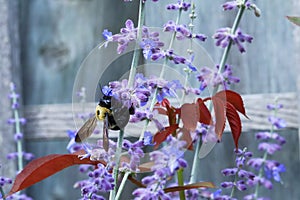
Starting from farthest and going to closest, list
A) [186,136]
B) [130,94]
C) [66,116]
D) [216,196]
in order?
[66,116], [216,196], [186,136], [130,94]

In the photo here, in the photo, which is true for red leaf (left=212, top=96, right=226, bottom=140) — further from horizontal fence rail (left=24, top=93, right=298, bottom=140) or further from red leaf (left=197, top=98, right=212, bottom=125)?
horizontal fence rail (left=24, top=93, right=298, bottom=140)

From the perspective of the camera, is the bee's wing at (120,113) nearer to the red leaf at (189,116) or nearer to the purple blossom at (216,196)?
the red leaf at (189,116)

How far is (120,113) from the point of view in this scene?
2.65 ft

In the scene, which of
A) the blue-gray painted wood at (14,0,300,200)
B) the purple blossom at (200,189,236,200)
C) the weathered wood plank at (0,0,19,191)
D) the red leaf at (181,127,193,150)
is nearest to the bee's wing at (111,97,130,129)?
the red leaf at (181,127,193,150)

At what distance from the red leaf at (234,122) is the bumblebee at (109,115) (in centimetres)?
17

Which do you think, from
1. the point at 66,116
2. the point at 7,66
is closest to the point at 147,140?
the point at 66,116

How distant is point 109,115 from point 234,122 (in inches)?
7.6

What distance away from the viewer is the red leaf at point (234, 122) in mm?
905

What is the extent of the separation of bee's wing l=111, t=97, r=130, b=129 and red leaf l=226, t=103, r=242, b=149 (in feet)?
0.58

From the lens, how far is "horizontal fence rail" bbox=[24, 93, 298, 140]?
1.74 metres

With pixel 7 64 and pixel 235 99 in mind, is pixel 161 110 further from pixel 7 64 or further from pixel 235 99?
pixel 7 64

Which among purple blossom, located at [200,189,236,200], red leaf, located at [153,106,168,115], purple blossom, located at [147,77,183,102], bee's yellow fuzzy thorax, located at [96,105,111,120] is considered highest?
purple blossom, located at [147,77,183,102]

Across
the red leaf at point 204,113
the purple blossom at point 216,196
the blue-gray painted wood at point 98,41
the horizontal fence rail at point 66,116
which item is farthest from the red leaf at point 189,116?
the horizontal fence rail at point 66,116

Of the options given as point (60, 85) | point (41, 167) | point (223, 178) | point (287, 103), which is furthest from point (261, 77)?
point (41, 167)
